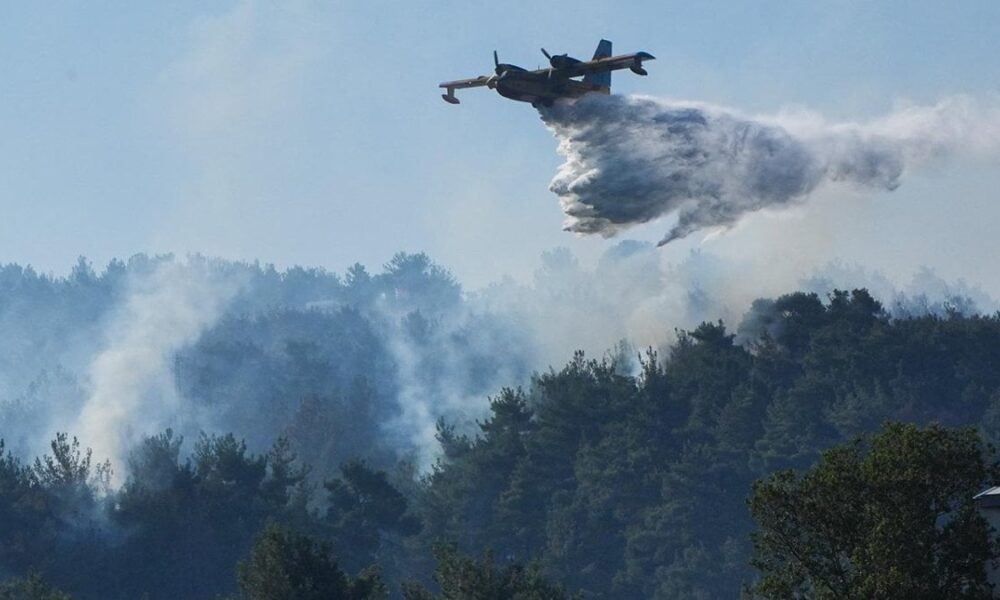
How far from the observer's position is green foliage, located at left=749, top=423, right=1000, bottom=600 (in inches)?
1187

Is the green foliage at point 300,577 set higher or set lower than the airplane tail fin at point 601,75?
lower

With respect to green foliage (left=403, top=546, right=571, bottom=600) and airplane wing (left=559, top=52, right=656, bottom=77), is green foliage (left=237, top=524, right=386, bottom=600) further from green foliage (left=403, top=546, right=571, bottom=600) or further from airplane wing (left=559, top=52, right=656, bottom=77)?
airplane wing (left=559, top=52, right=656, bottom=77)

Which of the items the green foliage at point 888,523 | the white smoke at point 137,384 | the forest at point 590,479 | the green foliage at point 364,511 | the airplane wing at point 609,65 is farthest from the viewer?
the white smoke at point 137,384

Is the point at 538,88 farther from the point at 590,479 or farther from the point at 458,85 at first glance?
the point at 590,479

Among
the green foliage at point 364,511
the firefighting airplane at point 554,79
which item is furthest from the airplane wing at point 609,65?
the green foliage at point 364,511

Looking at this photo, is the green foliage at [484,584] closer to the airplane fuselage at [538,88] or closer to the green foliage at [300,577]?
the green foliage at [300,577]

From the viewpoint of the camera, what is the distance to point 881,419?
312 ft

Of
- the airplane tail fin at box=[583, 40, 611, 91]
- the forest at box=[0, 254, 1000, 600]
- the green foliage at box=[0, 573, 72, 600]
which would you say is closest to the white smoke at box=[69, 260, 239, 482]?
the forest at box=[0, 254, 1000, 600]

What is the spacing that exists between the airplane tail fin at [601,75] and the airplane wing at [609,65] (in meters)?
0.42

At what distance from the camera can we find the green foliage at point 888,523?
30156 mm

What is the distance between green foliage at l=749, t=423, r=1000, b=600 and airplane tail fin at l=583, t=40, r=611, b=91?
25.9 metres

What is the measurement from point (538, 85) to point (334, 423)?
8950 centimetres

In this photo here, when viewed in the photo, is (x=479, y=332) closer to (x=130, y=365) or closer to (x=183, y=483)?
(x=130, y=365)

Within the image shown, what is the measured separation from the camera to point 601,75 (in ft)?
187
